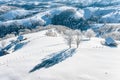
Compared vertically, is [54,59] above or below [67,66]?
below

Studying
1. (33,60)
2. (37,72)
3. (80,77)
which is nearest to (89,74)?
(80,77)

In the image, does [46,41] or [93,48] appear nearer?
[93,48]

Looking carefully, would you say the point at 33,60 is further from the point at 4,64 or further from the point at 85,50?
the point at 85,50


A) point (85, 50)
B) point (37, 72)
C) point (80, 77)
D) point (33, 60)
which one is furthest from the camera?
point (85, 50)

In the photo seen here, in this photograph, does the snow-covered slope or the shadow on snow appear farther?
the shadow on snow

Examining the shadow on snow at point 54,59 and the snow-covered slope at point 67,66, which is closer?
the snow-covered slope at point 67,66

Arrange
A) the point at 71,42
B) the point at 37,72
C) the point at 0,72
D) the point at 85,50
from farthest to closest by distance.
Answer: the point at 71,42, the point at 85,50, the point at 0,72, the point at 37,72

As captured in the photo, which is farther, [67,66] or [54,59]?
[54,59]
